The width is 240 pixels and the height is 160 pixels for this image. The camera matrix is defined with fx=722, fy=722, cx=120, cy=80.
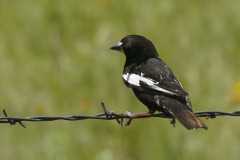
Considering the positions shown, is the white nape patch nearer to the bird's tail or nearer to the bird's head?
the bird's tail

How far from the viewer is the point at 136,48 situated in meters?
6.62

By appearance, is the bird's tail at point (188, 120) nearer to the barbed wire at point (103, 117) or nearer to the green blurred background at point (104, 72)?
the barbed wire at point (103, 117)

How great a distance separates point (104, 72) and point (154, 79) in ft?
10.2

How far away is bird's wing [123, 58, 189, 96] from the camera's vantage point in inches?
226

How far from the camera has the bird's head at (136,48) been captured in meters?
6.60

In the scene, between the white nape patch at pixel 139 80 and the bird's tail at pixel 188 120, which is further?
the white nape patch at pixel 139 80

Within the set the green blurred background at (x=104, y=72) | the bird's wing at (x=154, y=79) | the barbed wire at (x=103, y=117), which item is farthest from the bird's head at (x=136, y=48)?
the green blurred background at (x=104, y=72)

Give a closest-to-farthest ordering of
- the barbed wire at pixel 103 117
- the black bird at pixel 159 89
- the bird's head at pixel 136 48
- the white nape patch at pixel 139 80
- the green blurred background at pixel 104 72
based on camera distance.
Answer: the barbed wire at pixel 103 117 → the black bird at pixel 159 89 → the white nape patch at pixel 139 80 → the bird's head at pixel 136 48 → the green blurred background at pixel 104 72

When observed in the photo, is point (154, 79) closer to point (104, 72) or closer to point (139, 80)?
point (139, 80)

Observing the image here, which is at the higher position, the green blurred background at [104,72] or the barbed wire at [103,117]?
the green blurred background at [104,72]

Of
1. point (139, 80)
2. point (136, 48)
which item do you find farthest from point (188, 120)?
point (136, 48)

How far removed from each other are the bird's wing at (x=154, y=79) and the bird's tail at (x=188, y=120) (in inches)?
6.3

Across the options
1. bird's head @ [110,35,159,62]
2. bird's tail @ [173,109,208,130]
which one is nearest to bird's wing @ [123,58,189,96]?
bird's tail @ [173,109,208,130]

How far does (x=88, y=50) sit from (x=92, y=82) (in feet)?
2.87
